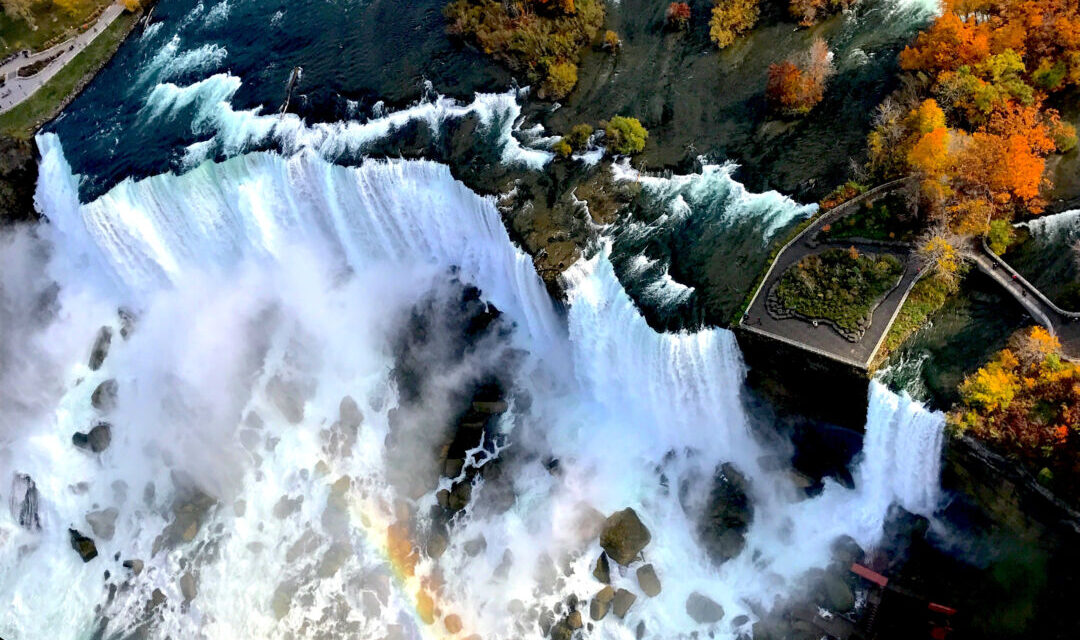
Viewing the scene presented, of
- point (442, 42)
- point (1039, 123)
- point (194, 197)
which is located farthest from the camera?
point (442, 42)

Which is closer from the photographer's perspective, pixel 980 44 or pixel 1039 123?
pixel 1039 123

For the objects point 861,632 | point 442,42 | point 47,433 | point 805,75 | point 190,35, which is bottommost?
point 861,632

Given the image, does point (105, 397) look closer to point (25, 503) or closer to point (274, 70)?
point (25, 503)

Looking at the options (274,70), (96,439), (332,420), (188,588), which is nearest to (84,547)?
(96,439)

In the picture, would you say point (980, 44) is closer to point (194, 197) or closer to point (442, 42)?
point (442, 42)

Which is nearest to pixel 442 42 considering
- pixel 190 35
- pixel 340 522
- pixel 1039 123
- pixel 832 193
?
pixel 190 35

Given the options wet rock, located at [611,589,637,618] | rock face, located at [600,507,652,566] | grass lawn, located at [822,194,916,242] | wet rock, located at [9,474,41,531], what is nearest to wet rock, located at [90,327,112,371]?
wet rock, located at [9,474,41,531]

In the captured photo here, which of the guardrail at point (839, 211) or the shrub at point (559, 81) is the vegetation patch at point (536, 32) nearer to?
the shrub at point (559, 81)
